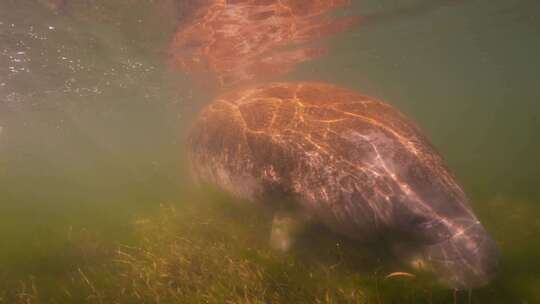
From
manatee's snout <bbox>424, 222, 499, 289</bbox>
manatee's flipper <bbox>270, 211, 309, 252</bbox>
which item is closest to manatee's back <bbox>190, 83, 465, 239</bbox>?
manatee's flipper <bbox>270, 211, 309, 252</bbox>

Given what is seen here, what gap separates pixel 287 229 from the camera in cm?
530

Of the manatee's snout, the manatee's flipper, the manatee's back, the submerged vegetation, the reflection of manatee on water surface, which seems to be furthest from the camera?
the manatee's flipper

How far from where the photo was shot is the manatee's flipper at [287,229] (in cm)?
527

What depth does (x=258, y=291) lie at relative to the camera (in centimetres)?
496

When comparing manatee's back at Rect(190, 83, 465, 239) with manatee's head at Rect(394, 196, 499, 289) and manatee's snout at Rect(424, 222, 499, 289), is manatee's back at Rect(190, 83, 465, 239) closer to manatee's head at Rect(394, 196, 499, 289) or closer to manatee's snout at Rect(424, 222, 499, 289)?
manatee's head at Rect(394, 196, 499, 289)

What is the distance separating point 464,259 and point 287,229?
7.47ft

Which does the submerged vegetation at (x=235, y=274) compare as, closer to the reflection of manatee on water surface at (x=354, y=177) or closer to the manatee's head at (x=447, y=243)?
the manatee's head at (x=447, y=243)

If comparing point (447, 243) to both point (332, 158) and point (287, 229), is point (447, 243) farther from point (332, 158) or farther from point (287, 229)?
point (287, 229)

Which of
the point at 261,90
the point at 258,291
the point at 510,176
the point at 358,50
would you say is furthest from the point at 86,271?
the point at 358,50

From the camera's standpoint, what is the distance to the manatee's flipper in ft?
17.3

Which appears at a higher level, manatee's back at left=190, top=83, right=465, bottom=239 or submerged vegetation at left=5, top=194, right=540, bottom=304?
manatee's back at left=190, top=83, right=465, bottom=239

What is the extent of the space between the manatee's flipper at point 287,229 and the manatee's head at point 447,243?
1.36 metres

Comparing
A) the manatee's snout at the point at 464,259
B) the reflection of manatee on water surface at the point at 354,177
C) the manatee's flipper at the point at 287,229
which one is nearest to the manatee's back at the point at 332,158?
the reflection of manatee on water surface at the point at 354,177

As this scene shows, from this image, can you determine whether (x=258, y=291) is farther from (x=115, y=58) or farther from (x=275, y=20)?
(x=115, y=58)
